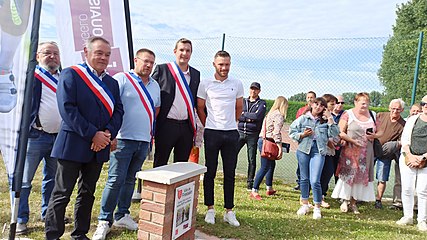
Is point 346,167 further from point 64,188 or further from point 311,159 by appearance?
point 64,188

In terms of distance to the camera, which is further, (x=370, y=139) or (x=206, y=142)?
(x=370, y=139)

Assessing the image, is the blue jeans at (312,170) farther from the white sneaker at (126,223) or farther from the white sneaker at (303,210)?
the white sneaker at (126,223)

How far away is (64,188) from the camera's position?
3014 millimetres

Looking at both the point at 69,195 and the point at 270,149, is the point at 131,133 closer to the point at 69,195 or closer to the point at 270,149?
the point at 69,195

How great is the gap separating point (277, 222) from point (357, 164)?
1537 mm

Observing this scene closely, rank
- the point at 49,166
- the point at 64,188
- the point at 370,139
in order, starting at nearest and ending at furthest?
the point at 64,188, the point at 49,166, the point at 370,139

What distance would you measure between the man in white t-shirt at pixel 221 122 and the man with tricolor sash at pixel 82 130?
1.20 metres

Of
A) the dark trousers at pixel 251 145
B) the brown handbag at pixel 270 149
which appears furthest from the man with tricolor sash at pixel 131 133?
the dark trousers at pixel 251 145

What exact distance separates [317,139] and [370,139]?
2.90 feet

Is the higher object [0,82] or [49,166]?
[0,82]

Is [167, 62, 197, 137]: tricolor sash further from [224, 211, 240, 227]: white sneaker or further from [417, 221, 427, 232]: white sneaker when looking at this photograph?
[417, 221, 427, 232]: white sneaker

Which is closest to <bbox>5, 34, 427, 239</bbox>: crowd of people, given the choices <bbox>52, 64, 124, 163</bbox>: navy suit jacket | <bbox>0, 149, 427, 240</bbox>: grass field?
<bbox>52, 64, 124, 163</bbox>: navy suit jacket

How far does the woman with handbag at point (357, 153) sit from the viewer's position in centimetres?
505

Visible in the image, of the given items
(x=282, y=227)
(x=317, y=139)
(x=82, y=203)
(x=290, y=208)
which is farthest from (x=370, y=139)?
(x=82, y=203)
